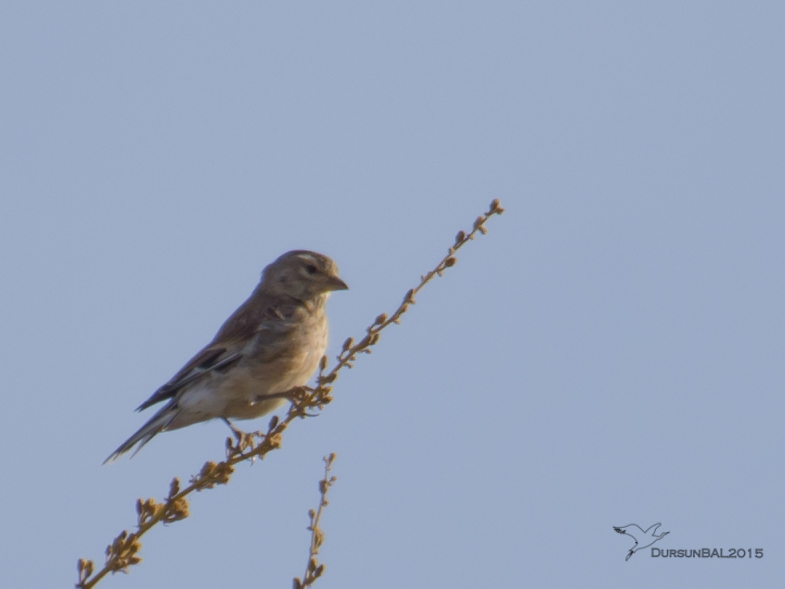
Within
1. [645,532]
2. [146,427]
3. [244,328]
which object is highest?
[244,328]

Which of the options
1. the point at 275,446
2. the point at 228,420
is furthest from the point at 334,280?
the point at 275,446

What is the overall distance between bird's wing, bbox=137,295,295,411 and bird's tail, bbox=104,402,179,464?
0.13m

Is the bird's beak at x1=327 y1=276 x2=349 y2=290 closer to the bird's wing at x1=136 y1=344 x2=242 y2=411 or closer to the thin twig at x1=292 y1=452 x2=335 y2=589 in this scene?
the bird's wing at x1=136 y1=344 x2=242 y2=411

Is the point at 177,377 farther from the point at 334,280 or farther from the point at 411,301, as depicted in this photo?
the point at 411,301

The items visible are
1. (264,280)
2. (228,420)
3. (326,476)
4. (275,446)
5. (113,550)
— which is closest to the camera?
(113,550)

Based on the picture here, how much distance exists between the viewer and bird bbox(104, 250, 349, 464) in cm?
655

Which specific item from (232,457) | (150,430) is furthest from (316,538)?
(150,430)

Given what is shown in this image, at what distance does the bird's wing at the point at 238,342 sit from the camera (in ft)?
21.8

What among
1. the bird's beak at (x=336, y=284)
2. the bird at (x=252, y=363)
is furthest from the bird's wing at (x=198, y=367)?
Result: the bird's beak at (x=336, y=284)

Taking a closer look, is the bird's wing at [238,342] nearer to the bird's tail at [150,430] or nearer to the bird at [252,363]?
the bird at [252,363]

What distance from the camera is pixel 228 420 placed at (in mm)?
6746

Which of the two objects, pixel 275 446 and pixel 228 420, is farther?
pixel 228 420

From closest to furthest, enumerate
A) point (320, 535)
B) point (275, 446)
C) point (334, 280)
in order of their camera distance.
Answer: point (320, 535), point (275, 446), point (334, 280)

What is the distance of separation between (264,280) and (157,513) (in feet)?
15.3
